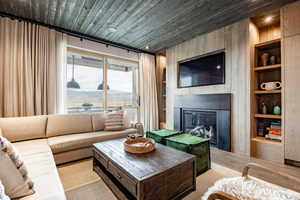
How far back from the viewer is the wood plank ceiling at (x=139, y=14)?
2281mm

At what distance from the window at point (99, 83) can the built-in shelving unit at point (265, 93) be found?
2700 mm

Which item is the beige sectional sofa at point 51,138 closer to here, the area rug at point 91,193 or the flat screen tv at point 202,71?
the area rug at point 91,193

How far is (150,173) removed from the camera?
125cm

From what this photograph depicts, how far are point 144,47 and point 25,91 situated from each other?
121 inches

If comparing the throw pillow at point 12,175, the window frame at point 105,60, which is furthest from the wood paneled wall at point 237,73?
the throw pillow at point 12,175

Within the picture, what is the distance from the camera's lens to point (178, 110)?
3.91m

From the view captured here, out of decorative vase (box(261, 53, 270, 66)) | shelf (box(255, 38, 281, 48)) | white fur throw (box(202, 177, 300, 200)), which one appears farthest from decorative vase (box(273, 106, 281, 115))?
white fur throw (box(202, 177, 300, 200))

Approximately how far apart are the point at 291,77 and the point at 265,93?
20.5 inches

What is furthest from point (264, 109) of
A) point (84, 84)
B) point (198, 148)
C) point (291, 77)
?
point (84, 84)

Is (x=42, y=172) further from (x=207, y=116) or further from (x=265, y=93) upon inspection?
(x=265, y=93)

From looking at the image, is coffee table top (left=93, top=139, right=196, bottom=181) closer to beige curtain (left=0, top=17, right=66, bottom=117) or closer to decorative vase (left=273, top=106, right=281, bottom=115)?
beige curtain (left=0, top=17, right=66, bottom=117)

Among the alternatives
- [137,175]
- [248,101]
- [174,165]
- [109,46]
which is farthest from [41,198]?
[109,46]

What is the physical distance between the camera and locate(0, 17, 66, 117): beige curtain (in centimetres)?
259

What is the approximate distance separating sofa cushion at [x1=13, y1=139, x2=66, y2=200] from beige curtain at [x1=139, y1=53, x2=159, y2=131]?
2.75 m
